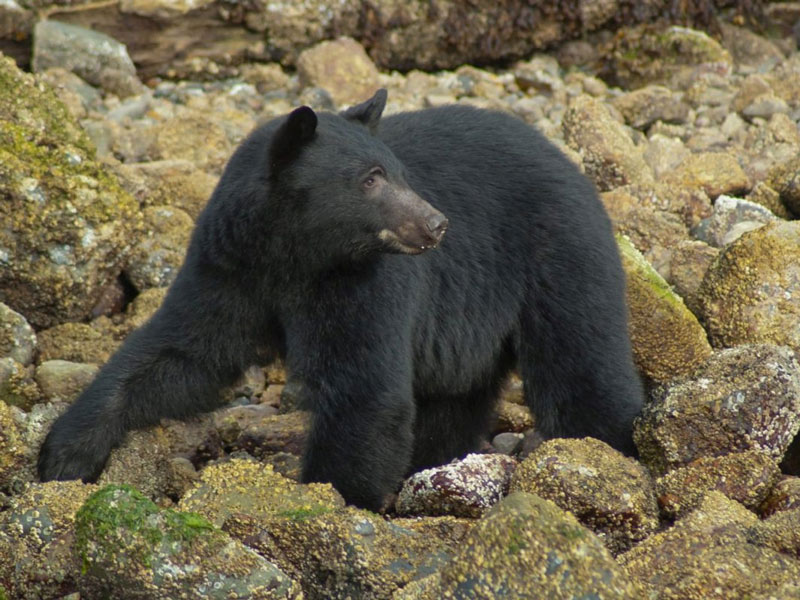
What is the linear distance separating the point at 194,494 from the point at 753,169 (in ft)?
17.4

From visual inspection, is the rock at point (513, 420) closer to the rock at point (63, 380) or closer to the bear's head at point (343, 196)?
the bear's head at point (343, 196)

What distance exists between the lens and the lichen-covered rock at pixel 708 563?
3.27m

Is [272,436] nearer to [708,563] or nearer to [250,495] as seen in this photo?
[250,495]

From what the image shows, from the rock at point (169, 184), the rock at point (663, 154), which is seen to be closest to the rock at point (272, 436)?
the rock at point (169, 184)

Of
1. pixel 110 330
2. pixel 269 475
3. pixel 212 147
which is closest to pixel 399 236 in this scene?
A: pixel 269 475

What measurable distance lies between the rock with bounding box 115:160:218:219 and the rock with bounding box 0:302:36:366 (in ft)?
4.42

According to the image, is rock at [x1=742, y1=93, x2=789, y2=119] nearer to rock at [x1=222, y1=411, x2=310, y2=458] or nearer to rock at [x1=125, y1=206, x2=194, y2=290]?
rock at [x1=125, y1=206, x2=194, y2=290]

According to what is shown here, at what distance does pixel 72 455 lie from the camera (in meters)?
4.61

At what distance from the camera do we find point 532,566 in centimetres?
306

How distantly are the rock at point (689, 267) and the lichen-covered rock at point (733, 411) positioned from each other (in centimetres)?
141

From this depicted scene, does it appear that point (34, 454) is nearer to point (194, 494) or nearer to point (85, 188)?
point (194, 494)

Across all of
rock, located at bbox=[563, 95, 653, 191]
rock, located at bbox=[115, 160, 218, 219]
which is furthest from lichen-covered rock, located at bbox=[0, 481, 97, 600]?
rock, located at bbox=[563, 95, 653, 191]

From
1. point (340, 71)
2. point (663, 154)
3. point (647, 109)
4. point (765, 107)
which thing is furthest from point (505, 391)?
point (765, 107)

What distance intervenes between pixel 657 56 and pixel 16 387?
23.1ft
